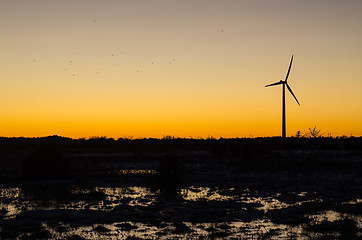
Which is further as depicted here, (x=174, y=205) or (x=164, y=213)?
(x=174, y=205)

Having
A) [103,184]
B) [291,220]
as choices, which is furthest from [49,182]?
[291,220]

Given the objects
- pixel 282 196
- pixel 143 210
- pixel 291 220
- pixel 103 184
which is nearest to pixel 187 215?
pixel 143 210

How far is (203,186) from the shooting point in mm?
29594

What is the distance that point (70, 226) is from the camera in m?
16.5

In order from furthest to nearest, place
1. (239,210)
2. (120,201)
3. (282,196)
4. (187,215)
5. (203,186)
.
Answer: (203,186) → (282,196) → (120,201) → (239,210) → (187,215)

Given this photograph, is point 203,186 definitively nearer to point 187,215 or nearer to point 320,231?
point 187,215

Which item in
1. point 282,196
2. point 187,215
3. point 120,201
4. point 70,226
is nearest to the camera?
point 70,226

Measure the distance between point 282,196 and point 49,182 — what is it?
17.4 meters

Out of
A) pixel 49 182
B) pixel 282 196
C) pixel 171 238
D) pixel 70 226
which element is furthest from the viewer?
pixel 49 182

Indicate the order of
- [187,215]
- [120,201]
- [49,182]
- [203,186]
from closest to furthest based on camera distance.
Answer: [187,215] < [120,201] < [203,186] < [49,182]

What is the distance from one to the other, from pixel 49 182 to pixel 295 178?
17991 mm

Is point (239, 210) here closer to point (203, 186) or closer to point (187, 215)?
point (187, 215)

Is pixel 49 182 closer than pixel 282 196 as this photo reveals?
No

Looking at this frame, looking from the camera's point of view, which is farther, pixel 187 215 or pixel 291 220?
pixel 187 215
